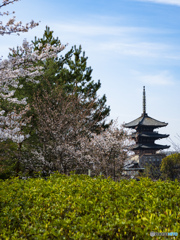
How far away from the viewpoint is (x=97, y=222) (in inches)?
156

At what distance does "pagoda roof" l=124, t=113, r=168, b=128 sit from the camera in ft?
138

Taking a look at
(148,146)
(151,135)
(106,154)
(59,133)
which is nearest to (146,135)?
(151,135)

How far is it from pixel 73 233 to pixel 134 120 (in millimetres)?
41281

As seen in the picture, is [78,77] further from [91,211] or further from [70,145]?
[91,211]

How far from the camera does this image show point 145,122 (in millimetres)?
42750

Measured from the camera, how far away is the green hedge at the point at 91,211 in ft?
12.2

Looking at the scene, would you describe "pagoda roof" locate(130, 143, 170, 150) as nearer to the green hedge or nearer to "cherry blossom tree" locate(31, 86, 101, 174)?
"cherry blossom tree" locate(31, 86, 101, 174)

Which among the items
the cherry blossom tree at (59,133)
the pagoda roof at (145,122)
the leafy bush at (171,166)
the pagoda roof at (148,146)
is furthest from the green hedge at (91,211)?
the pagoda roof at (148,146)

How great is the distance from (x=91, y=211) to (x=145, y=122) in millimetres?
39214

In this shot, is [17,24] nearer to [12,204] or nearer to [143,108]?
[12,204]

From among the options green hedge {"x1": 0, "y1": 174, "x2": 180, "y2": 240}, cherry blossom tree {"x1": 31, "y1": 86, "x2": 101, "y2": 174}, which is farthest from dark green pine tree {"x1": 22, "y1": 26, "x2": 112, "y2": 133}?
green hedge {"x1": 0, "y1": 174, "x2": 180, "y2": 240}

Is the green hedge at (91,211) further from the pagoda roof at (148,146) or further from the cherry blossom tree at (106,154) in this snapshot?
the pagoda roof at (148,146)

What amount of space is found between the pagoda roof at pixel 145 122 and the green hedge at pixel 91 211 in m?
36.2

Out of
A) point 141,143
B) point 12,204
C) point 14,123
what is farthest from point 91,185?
point 141,143
